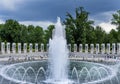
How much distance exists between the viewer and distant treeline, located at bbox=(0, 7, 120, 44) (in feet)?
193

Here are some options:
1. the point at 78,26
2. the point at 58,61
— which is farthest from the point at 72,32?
the point at 58,61

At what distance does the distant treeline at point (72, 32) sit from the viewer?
58.8 m

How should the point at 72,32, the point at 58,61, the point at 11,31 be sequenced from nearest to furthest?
the point at 58,61 < the point at 72,32 < the point at 11,31

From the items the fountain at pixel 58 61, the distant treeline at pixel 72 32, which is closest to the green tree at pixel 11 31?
the distant treeline at pixel 72 32

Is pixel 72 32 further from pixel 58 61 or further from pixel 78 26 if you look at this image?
pixel 58 61

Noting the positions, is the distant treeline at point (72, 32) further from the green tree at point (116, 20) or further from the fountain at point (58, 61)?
the fountain at point (58, 61)

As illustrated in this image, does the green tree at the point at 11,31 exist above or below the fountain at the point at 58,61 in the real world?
above

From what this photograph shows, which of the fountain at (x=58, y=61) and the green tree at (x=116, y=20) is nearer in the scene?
the fountain at (x=58, y=61)

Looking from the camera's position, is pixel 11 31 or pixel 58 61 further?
pixel 11 31

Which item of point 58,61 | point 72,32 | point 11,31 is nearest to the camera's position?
point 58,61

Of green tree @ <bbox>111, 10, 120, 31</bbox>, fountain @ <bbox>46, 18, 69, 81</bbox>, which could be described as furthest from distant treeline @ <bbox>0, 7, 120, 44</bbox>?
fountain @ <bbox>46, 18, 69, 81</bbox>

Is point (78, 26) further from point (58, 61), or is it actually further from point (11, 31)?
point (58, 61)

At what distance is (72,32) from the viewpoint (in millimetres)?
58750

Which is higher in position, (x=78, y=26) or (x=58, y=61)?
(x=78, y=26)
